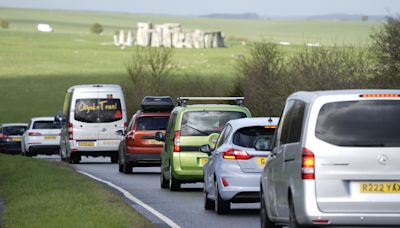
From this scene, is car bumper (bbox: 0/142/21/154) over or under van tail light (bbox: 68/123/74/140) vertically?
under

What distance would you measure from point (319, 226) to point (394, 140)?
117 centimetres

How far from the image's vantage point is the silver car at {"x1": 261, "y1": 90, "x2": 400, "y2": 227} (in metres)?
13.8

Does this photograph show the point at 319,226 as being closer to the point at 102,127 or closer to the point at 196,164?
the point at 196,164

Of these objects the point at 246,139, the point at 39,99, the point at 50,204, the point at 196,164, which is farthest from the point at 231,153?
the point at 39,99

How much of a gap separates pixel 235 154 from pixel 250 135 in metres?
0.47

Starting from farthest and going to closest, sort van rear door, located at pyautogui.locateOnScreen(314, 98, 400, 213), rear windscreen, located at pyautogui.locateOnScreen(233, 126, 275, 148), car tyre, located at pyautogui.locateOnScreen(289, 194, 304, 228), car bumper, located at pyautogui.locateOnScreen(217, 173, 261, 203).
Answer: rear windscreen, located at pyautogui.locateOnScreen(233, 126, 275, 148) → car bumper, located at pyautogui.locateOnScreen(217, 173, 261, 203) → car tyre, located at pyautogui.locateOnScreen(289, 194, 304, 228) → van rear door, located at pyautogui.locateOnScreen(314, 98, 400, 213)

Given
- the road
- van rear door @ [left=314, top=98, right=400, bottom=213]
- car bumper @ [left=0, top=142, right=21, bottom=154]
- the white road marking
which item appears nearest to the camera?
van rear door @ [left=314, top=98, right=400, bottom=213]

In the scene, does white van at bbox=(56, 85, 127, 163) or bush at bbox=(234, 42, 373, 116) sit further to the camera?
bush at bbox=(234, 42, 373, 116)

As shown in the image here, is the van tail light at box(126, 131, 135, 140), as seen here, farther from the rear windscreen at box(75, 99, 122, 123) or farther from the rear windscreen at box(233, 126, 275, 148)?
the rear windscreen at box(233, 126, 275, 148)

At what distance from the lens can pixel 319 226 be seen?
14016mm

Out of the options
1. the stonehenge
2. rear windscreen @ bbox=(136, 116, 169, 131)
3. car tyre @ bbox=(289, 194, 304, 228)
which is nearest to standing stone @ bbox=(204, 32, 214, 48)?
the stonehenge

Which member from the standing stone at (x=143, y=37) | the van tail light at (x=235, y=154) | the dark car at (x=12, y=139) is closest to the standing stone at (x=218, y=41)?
the standing stone at (x=143, y=37)

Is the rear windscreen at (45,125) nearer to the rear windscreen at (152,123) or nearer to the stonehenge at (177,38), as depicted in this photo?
the rear windscreen at (152,123)

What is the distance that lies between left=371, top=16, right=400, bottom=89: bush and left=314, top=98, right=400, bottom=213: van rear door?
37632mm
